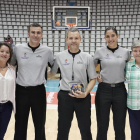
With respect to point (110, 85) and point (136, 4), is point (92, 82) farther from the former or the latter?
point (136, 4)

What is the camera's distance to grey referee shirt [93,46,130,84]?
215cm

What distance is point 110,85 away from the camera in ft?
7.04

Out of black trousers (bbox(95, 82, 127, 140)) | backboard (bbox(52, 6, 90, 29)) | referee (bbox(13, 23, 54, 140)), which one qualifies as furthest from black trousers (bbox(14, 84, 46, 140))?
backboard (bbox(52, 6, 90, 29))

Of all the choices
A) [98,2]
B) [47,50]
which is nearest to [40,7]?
[98,2]

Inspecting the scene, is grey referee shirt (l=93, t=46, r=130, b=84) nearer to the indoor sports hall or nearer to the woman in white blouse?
the woman in white blouse

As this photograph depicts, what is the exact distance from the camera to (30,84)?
2.11 m

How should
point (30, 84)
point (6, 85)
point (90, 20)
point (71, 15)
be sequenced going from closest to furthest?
point (6, 85) → point (30, 84) → point (71, 15) → point (90, 20)

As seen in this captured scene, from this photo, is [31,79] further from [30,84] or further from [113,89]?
[113,89]

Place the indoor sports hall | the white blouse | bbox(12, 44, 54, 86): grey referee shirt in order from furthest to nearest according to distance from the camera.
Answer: the indoor sports hall → bbox(12, 44, 54, 86): grey referee shirt → the white blouse

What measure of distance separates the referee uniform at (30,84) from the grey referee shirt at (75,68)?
278mm

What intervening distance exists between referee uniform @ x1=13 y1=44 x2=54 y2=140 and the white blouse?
0.11 metres

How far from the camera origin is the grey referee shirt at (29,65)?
83.4 inches

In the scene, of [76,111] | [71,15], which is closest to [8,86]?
[76,111]

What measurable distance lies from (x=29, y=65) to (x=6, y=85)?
1.19 feet
